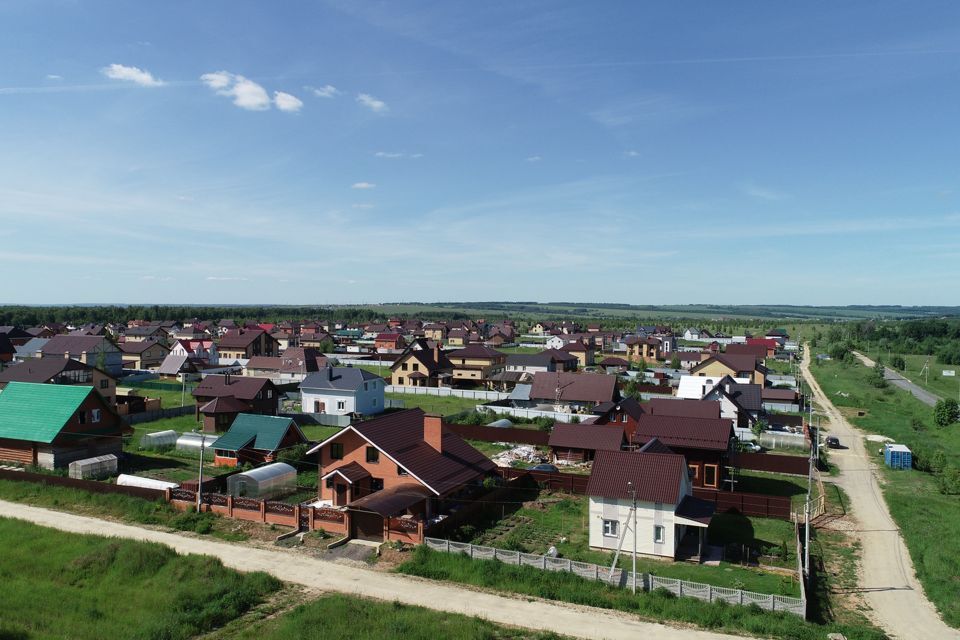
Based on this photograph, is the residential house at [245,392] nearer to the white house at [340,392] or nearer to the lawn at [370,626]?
the white house at [340,392]

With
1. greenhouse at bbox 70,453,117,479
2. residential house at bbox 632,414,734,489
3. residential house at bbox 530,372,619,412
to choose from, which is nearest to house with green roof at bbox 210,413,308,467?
greenhouse at bbox 70,453,117,479

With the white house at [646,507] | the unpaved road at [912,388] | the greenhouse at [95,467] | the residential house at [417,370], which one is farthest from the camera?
the residential house at [417,370]

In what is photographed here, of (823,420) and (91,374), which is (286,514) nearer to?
(91,374)

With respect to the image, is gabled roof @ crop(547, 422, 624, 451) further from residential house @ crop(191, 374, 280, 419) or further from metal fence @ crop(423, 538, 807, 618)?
residential house @ crop(191, 374, 280, 419)

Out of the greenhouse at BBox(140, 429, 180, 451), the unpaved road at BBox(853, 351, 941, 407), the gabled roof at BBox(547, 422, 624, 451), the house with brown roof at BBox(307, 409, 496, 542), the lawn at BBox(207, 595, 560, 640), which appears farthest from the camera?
the unpaved road at BBox(853, 351, 941, 407)

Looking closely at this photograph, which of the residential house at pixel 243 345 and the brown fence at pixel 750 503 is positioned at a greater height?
the residential house at pixel 243 345

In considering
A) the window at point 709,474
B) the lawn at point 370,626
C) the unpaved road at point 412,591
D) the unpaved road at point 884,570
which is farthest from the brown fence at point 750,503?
the lawn at point 370,626

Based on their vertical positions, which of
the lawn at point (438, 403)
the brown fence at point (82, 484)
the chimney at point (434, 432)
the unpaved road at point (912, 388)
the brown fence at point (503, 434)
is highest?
the chimney at point (434, 432)

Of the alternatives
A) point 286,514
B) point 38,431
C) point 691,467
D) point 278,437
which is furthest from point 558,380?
point 38,431
